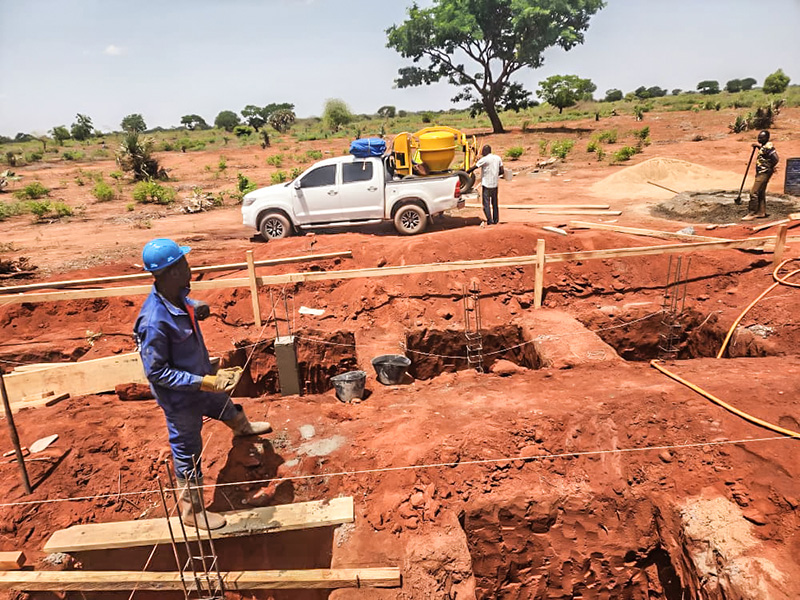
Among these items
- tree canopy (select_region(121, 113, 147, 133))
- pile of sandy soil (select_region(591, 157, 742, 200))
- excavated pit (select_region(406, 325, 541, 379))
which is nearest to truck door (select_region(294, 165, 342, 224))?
excavated pit (select_region(406, 325, 541, 379))

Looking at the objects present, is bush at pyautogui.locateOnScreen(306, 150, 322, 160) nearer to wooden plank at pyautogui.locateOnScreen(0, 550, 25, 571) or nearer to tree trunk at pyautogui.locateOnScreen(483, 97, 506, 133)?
tree trunk at pyautogui.locateOnScreen(483, 97, 506, 133)

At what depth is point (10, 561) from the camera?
13.0ft

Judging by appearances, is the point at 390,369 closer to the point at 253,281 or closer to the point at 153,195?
the point at 253,281

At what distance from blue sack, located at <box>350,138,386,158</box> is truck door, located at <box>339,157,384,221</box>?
21 centimetres

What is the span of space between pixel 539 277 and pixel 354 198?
5.52 metres

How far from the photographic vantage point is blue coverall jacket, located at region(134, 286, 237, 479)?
3764mm

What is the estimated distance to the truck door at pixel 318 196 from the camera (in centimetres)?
1184

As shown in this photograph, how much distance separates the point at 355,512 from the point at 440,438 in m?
1.11

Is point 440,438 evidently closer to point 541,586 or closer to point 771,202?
point 541,586

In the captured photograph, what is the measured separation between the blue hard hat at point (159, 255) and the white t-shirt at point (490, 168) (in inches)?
346

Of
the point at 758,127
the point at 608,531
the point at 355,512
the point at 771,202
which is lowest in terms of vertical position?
the point at 608,531

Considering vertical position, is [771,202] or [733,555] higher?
[771,202]

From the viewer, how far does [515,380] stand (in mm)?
6094

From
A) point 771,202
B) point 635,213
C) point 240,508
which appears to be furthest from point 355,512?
point 771,202
